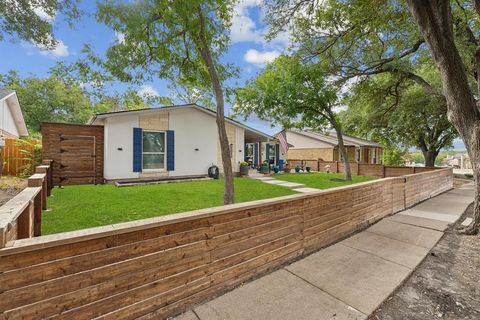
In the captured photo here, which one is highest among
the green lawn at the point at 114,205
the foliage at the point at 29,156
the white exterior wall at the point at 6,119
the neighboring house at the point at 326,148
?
the white exterior wall at the point at 6,119

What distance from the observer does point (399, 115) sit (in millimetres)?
16516

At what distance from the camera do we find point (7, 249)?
1.52 metres

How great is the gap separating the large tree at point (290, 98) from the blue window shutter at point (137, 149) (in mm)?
5157

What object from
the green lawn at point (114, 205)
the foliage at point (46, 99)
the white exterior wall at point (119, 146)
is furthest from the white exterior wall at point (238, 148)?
the foliage at point (46, 99)

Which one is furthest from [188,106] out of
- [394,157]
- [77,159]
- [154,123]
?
[394,157]

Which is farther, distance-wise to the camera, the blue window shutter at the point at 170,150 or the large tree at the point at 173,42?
the blue window shutter at the point at 170,150

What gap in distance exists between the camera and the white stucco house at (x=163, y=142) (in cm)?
1040

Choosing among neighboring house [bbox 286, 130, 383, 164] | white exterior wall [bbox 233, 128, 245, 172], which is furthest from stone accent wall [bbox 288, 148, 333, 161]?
white exterior wall [bbox 233, 128, 245, 172]

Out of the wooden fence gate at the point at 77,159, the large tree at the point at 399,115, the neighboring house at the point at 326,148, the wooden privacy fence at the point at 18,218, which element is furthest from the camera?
the neighboring house at the point at 326,148

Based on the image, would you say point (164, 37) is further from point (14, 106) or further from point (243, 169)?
point (14, 106)

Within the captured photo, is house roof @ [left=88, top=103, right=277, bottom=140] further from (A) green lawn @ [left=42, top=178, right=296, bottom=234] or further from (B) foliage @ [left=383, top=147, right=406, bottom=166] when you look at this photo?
(B) foliage @ [left=383, top=147, right=406, bottom=166]

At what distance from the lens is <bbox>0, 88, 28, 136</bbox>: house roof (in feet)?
48.5

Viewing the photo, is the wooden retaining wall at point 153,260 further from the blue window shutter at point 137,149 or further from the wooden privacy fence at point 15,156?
the wooden privacy fence at point 15,156

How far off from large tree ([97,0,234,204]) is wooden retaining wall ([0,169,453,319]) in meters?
2.84
